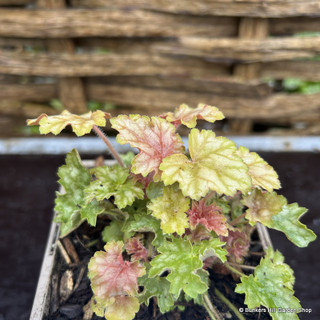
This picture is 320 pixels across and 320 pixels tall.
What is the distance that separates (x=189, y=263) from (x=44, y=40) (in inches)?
59.5

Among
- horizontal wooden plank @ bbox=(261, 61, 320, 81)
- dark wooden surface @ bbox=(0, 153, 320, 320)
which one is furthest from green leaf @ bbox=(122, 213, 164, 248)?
horizontal wooden plank @ bbox=(261, 61, 320, 81)

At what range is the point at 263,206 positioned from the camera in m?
0.97

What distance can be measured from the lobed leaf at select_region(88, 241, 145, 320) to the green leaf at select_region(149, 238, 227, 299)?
0.23 feet

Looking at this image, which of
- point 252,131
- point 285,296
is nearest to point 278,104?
point 252,131

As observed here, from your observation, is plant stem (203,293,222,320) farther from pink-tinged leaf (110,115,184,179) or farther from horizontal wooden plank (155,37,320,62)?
horizontal wooden plank (155,37,320,62)

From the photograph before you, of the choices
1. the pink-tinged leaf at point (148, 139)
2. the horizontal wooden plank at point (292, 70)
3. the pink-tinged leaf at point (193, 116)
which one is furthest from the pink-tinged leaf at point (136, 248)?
the horizontal wooden plank at point (292, 70)

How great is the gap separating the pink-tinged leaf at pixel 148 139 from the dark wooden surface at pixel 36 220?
92 centimetres

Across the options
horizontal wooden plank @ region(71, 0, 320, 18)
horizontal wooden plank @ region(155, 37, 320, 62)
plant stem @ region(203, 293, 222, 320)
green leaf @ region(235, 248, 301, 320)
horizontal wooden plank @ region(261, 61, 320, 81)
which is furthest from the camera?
horizontal wooden plank @ region(261, 61, 320, 81)

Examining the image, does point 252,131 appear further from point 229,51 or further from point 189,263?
point 189,263

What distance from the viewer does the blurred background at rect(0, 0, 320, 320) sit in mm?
1753

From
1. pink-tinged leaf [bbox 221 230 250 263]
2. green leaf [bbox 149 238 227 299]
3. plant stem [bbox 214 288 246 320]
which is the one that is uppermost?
green leaf [bbox 149 238 227 299]

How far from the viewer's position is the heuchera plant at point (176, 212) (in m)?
0.84

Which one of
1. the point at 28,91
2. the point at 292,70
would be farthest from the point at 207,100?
the point at 28,91

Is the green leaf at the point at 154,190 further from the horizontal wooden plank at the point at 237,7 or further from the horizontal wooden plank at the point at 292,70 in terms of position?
the horizontal wooden plank at the point at 292,70
